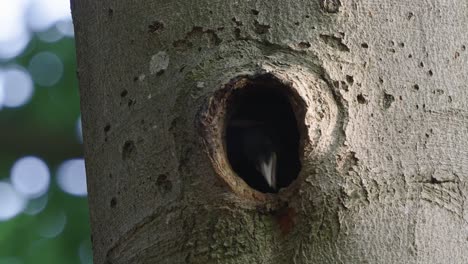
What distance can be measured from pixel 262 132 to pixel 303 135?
0.98 feet

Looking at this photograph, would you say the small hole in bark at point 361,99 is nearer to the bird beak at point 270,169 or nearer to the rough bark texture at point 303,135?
the rough bark texture at point 303,135

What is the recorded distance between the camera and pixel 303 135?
42.3 inches

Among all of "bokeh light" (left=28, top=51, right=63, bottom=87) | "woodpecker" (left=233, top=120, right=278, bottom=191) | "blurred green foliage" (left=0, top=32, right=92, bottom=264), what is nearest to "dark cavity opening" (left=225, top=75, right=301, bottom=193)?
"woodpecker" (left=233, top=120, right=278, bottom=191)

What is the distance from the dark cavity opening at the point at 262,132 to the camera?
1096mm

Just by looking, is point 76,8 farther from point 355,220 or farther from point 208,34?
point 355,220

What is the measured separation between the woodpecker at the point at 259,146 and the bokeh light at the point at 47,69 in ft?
7.40

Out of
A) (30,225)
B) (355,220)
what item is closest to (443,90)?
(355,220)

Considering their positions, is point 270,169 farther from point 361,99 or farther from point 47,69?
point 47,69

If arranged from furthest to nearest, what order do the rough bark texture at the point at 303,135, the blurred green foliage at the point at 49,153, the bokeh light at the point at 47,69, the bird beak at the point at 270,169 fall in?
1. the bokeh light at the point at 47,69
2. the blurred green foliage at the point at 49,153
3. the bird beak at the point at 270,169
4. the rough bark texture at the point at 303,135

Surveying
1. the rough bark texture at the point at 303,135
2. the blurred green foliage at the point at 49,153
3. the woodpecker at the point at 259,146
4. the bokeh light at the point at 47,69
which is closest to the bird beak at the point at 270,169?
the woodpecker at the point at 259,146

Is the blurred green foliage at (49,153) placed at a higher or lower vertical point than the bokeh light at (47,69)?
lower

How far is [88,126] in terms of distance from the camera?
126 cm

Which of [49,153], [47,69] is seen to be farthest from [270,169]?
[49,153]

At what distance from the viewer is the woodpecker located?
1244 mm
